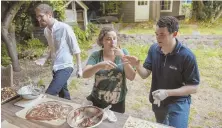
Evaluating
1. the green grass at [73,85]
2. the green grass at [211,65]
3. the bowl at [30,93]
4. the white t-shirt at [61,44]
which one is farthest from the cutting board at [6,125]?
the green grass at [211,65]

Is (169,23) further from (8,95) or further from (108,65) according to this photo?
(8,95)

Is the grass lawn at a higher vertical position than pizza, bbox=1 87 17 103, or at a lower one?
lower

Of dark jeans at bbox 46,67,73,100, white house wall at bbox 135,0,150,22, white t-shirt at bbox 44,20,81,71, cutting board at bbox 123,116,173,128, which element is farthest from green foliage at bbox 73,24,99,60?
cutting board at bbox 123,116,173,128

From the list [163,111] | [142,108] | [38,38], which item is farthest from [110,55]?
[38,38]

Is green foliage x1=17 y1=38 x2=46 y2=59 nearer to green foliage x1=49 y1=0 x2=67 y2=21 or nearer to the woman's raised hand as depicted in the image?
green foliage x1=49 y1=0 x2=67 y2=21

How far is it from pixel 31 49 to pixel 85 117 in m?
7.12

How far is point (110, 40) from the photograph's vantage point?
219cm

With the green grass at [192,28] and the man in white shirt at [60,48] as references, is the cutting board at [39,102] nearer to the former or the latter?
the man in white shirt at [60,48]

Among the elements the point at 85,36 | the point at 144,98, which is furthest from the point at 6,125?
the point at 85,36

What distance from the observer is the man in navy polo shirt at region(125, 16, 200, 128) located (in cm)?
201

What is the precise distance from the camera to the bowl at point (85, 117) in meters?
1.68

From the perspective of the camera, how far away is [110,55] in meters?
2.30

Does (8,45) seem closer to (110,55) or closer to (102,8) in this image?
(110,55)

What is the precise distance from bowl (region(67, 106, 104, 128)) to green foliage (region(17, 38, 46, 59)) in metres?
6.14
